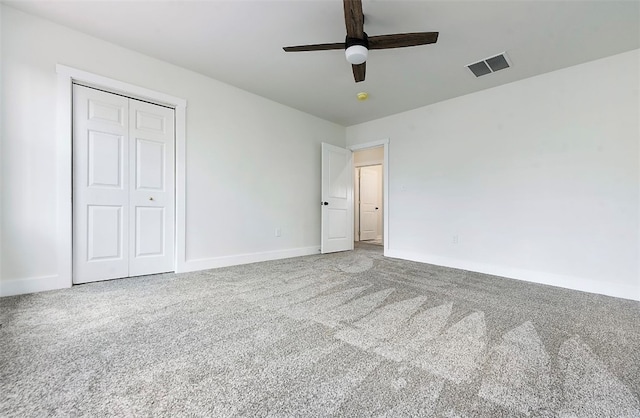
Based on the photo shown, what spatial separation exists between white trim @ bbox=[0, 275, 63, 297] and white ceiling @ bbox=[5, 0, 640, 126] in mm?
2416

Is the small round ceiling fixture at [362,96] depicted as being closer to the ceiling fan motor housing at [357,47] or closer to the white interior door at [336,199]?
the white interior door at [336,199]

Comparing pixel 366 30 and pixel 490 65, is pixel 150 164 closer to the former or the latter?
pixel 366 30

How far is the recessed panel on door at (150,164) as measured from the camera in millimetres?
3078

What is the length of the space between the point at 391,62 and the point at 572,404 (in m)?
3.12

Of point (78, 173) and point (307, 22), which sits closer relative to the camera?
point (307, 22)

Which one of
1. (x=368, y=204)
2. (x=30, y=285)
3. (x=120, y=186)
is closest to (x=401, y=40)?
(x=120, y=186)

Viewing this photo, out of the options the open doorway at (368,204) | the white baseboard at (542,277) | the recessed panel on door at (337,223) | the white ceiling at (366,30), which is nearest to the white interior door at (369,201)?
the open doorway at (368,204)

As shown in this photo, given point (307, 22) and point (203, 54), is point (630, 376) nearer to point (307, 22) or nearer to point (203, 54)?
point (307, 22)

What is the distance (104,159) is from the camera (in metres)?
2.85

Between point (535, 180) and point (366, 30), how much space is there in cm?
269

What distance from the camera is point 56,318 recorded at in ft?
6.22

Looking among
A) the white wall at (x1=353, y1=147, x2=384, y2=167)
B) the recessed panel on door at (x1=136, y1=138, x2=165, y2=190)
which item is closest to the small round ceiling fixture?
the white wall at (x1=353, y1=147, x2=384, y2=167)

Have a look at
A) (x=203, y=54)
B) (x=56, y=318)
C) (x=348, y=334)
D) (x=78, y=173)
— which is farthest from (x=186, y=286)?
(x=203, y=54)

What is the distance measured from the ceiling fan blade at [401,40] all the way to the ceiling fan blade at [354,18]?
0.14 m
